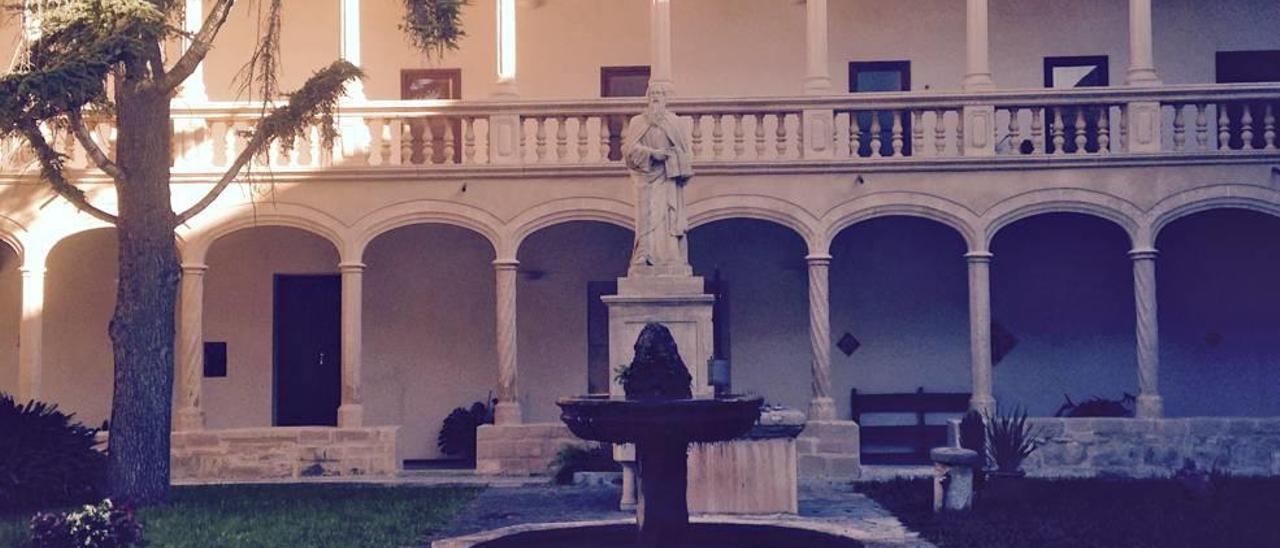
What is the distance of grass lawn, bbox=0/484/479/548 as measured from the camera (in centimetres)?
1217

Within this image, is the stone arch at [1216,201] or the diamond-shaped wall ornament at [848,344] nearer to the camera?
the stone arch at [1216,201]

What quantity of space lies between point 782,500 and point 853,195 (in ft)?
18.8

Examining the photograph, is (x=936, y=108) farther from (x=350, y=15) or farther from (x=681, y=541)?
(x=681, y=541)

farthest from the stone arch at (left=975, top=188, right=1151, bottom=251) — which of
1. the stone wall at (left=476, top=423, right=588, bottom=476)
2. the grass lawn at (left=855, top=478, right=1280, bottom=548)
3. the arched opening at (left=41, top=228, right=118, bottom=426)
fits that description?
the arched opening at (left=41, top=228, right=118, bottom=426)

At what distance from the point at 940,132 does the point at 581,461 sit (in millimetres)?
5948

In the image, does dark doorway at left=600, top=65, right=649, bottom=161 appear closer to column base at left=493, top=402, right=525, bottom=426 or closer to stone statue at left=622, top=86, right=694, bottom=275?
column base at left=493, top=402, right=525, bottom=426

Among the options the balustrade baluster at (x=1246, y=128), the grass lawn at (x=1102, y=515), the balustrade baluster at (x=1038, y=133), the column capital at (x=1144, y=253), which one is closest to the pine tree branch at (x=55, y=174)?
the grass lawn at (x=1102, y=515)

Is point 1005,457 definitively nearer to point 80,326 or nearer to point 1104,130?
point 1104,130

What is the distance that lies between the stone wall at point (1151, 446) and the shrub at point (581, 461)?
4.85 m

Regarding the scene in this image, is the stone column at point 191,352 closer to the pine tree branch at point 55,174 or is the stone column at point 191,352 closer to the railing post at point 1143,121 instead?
the pine tree branch at point 55,174

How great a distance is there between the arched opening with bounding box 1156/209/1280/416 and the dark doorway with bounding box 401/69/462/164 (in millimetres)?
9736

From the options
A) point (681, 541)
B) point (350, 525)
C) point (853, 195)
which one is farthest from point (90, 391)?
point (681, 541)

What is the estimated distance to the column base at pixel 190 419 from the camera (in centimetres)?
1792

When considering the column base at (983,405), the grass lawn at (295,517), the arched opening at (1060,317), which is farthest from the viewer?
the arched opening at (1060,317)
